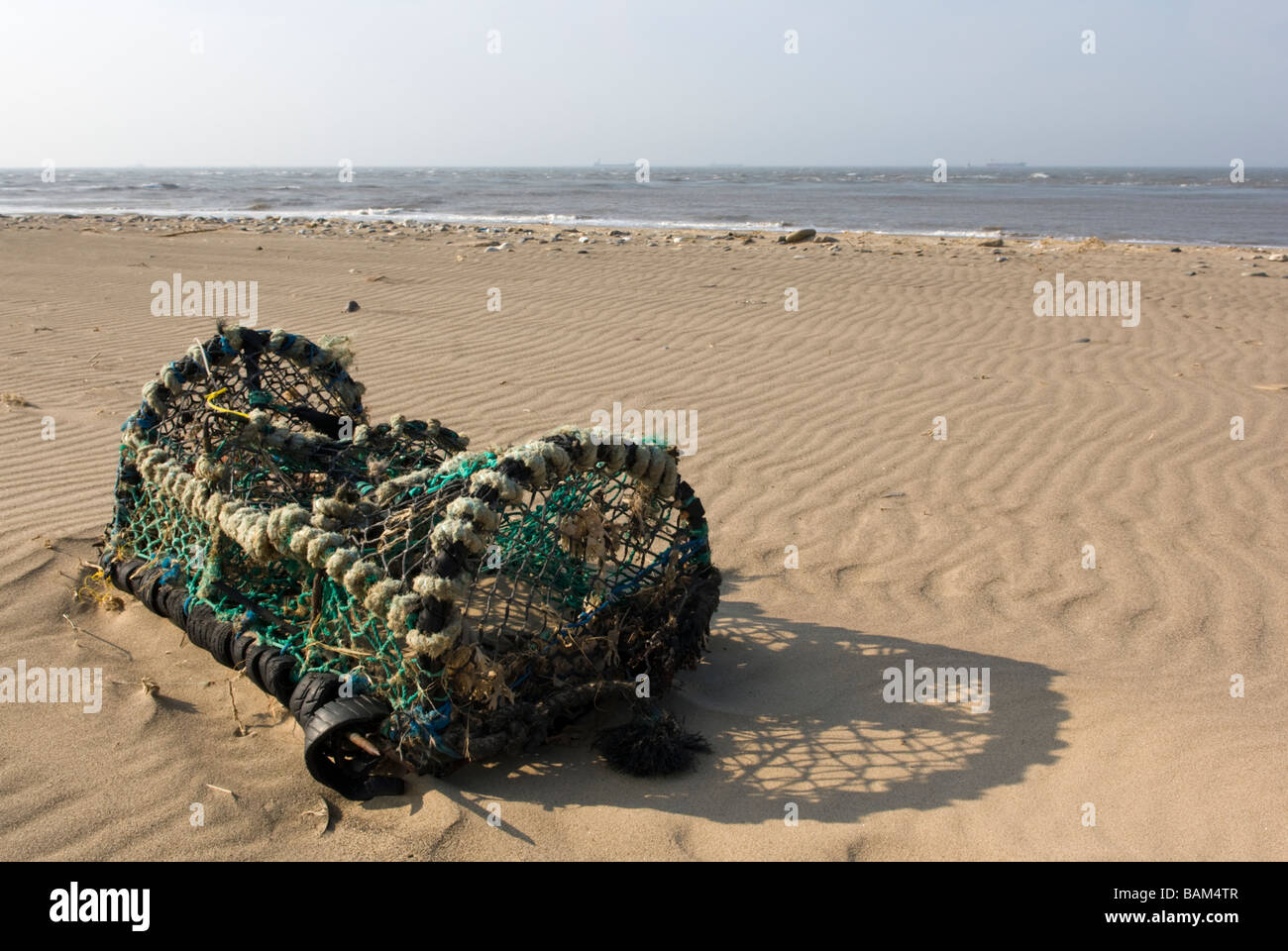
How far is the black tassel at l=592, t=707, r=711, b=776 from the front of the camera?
116 inches

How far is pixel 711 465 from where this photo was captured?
5.92 metres

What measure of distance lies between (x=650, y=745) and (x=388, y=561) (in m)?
0.99

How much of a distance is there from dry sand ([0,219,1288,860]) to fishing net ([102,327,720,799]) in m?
0.21

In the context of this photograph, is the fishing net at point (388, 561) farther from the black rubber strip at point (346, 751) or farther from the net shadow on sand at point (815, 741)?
the net shadow on sand at point (815, 741)

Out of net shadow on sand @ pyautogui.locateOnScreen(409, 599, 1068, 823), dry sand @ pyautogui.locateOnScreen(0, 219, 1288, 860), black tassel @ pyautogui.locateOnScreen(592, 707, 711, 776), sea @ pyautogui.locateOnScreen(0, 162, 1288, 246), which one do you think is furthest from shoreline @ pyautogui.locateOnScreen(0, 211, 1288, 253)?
black tassel @ pyautogui.locateOnScreen(592, 707, 711, 776)

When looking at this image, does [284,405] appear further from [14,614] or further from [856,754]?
[856,754]

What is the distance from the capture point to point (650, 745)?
9.79 ft

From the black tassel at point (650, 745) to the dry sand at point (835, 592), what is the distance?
0.21 feet

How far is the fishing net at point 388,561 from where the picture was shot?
2758 millimetres

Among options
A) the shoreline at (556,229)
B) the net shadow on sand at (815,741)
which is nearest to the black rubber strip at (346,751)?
the net shadow on sand at (815,741)

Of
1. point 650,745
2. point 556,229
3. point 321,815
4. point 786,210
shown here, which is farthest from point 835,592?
point 786,210

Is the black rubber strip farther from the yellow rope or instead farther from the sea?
the sea

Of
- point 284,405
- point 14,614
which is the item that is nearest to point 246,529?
point 284,405

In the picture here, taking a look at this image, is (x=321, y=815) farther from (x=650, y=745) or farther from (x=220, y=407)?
(x=220, y=407)
